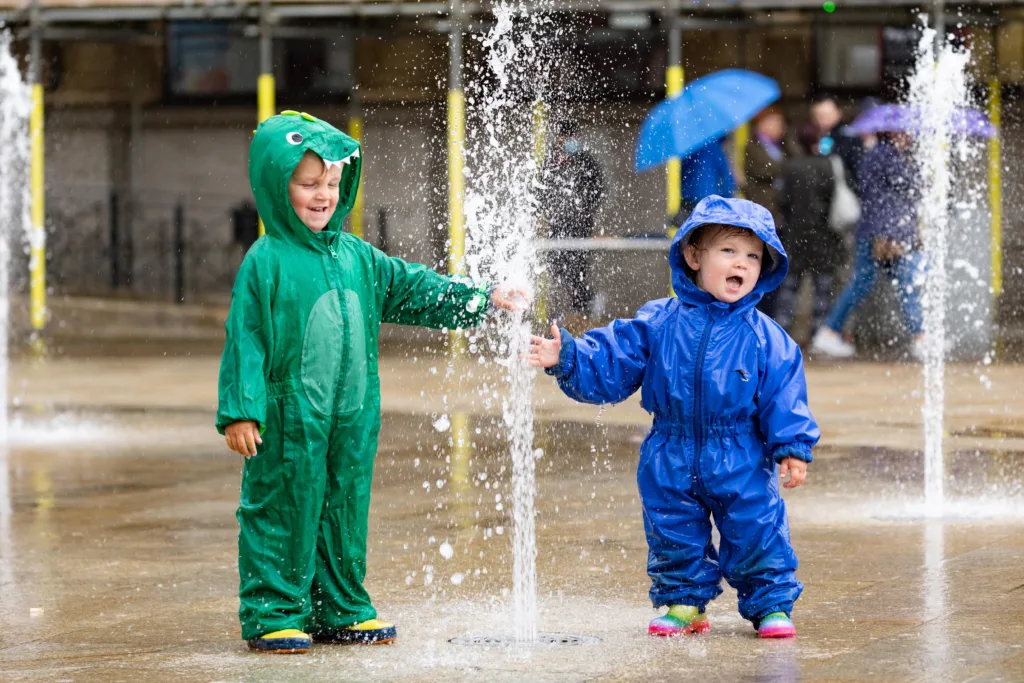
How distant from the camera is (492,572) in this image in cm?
617

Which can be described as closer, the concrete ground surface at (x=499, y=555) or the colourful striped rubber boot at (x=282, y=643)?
the concrete ground surface at (x=499, y=555)

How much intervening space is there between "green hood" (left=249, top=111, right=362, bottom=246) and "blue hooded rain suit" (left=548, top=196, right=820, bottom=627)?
782mm

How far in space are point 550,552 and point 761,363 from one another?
1658 mm

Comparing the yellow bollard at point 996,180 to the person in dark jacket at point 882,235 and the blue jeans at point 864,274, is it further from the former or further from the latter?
the person in dark jacket at point 882,235

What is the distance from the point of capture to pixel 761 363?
5066mm

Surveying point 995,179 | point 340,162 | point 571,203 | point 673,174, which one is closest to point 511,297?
point 340,162

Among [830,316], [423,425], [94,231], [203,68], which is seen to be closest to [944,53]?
[830,316]

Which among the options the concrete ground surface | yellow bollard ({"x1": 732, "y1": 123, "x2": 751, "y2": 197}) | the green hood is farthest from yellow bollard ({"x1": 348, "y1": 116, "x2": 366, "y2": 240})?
the green hood

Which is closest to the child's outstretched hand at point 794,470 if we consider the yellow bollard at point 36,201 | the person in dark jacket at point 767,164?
the person in dark jacket at point 767,164

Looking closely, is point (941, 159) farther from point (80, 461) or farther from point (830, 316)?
point (80, 461)

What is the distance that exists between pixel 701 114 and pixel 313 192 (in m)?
9.99

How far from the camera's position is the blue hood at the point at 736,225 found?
16.7 feet

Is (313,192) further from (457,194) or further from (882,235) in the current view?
(457,194)

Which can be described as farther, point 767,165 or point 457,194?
point 457,194
